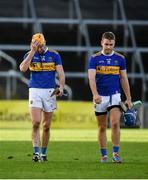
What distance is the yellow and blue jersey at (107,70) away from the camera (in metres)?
15.0

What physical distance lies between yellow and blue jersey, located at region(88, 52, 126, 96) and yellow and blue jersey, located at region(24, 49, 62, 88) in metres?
0.70

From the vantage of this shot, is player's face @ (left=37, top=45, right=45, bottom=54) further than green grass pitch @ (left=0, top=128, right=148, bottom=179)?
Yes

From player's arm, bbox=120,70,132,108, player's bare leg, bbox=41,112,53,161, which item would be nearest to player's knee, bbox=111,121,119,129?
player's arm, bbox=120,70,132,108

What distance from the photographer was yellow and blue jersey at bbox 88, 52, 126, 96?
49.3 feet

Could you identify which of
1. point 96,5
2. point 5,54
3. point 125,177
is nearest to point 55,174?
point 125,177

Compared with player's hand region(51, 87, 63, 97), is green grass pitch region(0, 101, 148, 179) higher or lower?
lower

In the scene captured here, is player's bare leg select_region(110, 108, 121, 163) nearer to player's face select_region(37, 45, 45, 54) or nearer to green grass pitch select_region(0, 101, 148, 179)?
green grass pitch select_region(0, 101, 148, 179)

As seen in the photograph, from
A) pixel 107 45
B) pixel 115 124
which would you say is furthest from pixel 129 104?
pixel 107 45

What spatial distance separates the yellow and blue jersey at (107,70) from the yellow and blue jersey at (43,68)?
2.30 ft

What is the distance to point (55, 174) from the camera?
12.3 m

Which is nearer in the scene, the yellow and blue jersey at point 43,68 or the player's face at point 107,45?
the player's face at point 107,45

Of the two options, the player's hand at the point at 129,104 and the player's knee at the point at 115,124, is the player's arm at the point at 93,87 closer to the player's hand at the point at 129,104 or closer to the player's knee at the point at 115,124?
the player's knee at the point at 115,124

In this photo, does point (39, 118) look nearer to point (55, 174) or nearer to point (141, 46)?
point (55, 174)

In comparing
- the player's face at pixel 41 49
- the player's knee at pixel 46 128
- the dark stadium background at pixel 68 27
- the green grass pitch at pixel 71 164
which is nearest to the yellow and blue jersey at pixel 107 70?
the player's face at pixel 41 49
